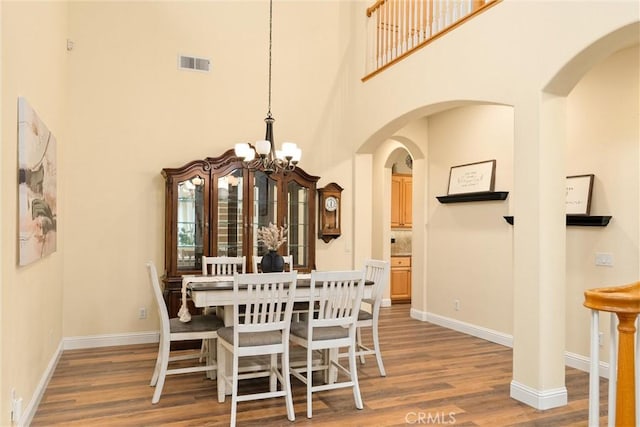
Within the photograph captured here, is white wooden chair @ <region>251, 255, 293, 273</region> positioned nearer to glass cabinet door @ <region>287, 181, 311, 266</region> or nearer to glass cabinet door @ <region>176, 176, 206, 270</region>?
glass cabinet door @ <region>287, 181, 311, 266</region>

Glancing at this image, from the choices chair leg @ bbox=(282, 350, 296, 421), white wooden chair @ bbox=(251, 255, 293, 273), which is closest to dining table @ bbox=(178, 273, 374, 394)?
chair leg @ bbox=(282, 350, 296, 421)

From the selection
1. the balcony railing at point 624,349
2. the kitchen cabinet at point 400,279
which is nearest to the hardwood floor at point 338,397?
the balcony railing at point 624,349

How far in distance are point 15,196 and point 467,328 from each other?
4.98m

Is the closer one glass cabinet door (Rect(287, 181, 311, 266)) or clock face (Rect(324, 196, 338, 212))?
glass cabinet door (Rect(287, 181, 311, 266))

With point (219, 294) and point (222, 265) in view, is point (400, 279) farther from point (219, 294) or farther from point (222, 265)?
point (219, 294)

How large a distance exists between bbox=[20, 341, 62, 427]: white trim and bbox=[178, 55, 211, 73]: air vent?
10.9 ft

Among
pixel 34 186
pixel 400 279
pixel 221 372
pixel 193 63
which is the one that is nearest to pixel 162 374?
pixel 221 372

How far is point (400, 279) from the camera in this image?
8219 mm

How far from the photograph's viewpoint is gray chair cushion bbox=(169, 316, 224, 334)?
3793mm

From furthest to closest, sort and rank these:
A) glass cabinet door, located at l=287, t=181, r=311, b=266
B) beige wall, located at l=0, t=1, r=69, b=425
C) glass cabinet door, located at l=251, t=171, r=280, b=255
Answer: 1. glass cabinet door, located at l=287, t=181, r=311, b=266
2. glass cabinet door, located at l=251, t=171, r=280, b=255
3. beige wall, located at l=0, t=1, r=69, b=425

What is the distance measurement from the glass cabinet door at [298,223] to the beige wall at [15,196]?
2401 mm

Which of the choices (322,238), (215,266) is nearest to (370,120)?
(322,238)

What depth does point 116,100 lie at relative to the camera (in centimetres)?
530

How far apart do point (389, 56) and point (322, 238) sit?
7.63 feet
